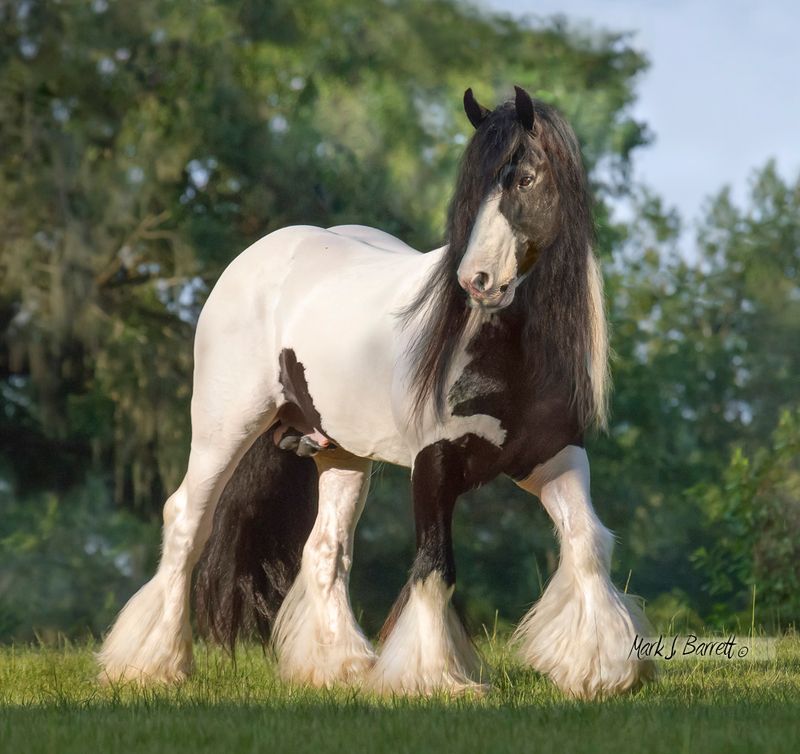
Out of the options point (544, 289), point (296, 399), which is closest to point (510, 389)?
point (544, 289)

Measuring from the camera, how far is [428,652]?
4.80 m

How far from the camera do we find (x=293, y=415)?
20.7 feet

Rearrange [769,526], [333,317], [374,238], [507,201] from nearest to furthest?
[507,201] < [333,317] < [374,238] < [769,526]

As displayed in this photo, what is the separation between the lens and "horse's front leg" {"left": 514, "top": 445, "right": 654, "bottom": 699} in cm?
470

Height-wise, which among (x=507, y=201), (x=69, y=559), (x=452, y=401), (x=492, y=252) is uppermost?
(x=507, y=201)

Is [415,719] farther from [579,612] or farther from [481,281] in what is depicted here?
[481,281]

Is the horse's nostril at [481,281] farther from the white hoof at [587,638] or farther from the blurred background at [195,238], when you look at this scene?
the blurred background at [195,238]

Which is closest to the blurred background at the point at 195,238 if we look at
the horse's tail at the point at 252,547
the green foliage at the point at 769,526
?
the green foliage at the point at 769,526

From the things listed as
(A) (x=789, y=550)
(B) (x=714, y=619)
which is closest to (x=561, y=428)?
(A) (x=789, y=550)

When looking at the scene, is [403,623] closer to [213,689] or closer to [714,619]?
[213,689]

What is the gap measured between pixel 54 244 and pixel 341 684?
8834 mm

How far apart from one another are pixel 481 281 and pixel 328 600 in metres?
2.19

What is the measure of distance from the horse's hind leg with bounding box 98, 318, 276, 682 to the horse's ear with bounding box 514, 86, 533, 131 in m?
2.02
